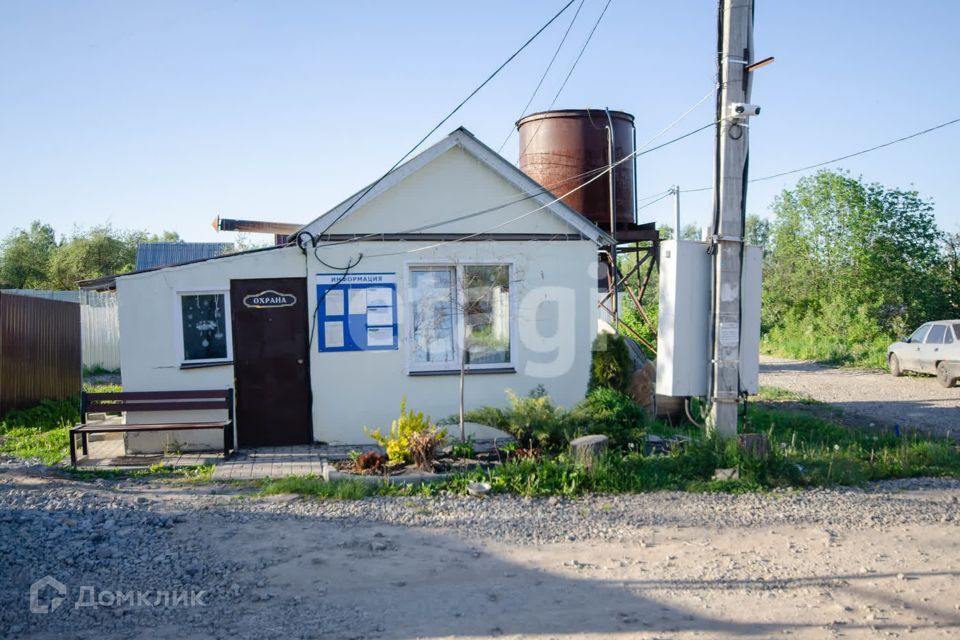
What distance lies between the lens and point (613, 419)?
30.4ft

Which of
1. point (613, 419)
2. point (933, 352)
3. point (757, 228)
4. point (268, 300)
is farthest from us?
point (757, 228)

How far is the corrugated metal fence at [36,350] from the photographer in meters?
12.9

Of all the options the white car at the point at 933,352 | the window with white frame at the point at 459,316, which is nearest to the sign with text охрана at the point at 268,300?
the window with white frame at the point at 459,316

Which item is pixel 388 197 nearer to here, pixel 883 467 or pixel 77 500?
pixel 77 500

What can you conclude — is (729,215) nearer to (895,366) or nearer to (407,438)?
→ (407,438)

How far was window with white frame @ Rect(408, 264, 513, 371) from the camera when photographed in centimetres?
1079

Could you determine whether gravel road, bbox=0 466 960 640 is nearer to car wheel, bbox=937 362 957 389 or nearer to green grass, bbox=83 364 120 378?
car wheel, bbox=937 362 957 389

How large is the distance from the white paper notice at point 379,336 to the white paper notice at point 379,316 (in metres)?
0.08

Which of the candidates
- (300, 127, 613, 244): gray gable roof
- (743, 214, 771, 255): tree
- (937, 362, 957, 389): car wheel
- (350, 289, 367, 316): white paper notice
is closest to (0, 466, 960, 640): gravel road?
(350, 289, 367, 316): white paper notice

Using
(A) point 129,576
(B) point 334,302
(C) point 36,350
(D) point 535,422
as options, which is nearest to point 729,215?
(D) point 535,422

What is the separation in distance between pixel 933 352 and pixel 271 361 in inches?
643

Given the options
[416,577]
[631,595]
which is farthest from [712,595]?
[416,577]

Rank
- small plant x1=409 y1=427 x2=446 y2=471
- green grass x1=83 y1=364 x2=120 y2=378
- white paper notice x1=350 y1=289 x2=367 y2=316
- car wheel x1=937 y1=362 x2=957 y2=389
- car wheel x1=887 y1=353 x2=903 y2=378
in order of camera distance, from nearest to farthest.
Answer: small plant x1=409 y1=427 x2=446 y2=471 → white paper notice x1=350 y1=289 x2=367 y2=316 → car wheel x1=937 y1=362 x2=957 y2=389 → car wheel x1=887 y1=353 x2=903 y2=378 → green grass x1=83 y1=364 x2=120 y2=378

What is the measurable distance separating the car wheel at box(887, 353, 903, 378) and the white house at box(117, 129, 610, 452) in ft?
43.5
